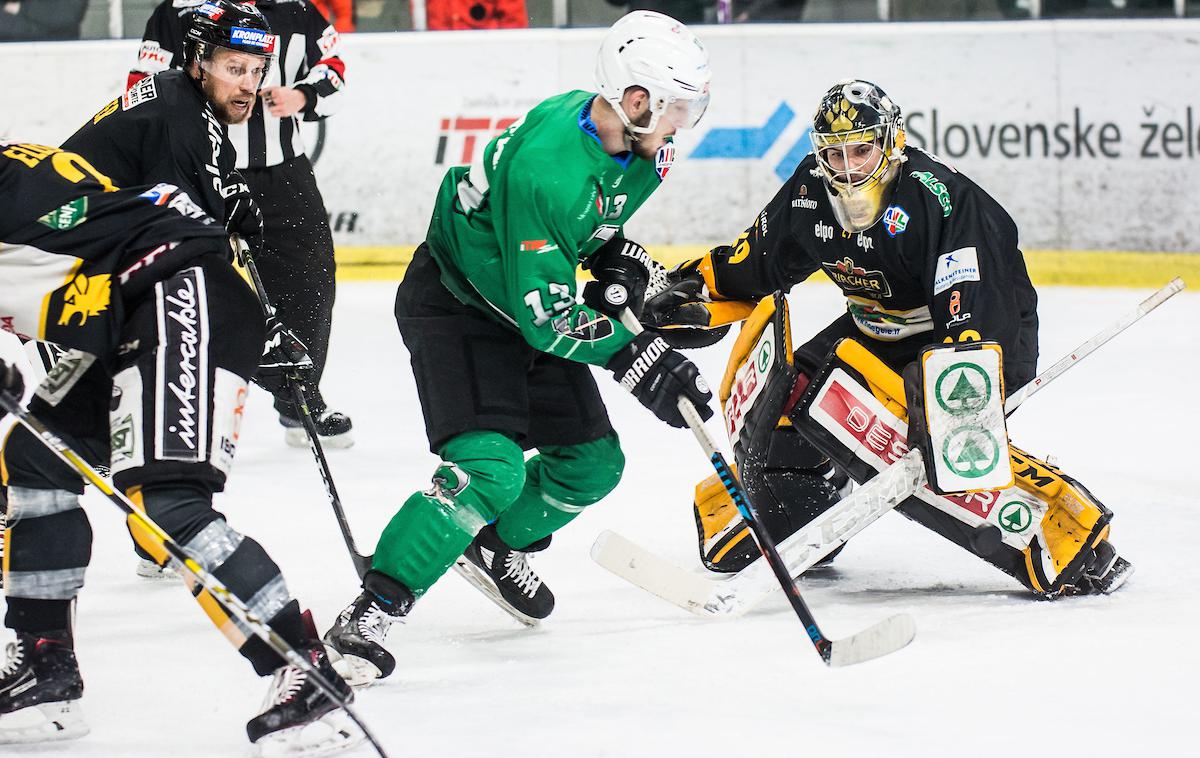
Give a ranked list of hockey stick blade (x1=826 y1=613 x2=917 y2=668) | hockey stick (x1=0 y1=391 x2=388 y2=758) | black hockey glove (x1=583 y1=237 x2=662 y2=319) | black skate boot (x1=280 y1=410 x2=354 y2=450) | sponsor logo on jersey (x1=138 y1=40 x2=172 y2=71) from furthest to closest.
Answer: black skate boot (x1=280 y1=410 x2=354 y2=450) < sponsor logo on jersey (x1=138 y1=40 x2=172 y2=71) < black hockey glove (x1=583 y1=237 x2=662 y2=319) < hockey stick blade (x1=826 y1=613 x2=917 y2=668) < hockey stick (x1=0 y1=391 x2=388 y2=758)

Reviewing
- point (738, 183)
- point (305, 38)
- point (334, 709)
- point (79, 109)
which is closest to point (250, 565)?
point (334, 709)

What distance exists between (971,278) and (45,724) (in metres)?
1.77

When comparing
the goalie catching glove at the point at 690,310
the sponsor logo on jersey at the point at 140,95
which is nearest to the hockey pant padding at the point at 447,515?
the goalie catching glove at the point at 690,310

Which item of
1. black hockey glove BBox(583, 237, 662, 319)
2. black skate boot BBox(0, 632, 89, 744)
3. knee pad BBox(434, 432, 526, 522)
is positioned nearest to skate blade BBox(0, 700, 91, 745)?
black skate boot BBox(0, 632, 89, 744)

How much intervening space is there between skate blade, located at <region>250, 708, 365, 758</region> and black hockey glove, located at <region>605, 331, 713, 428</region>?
2.36 ft

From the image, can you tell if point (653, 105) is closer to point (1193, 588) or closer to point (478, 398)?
point (478, 398)

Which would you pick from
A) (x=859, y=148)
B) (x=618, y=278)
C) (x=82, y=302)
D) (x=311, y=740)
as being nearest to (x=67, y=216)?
(x=82, y=302)

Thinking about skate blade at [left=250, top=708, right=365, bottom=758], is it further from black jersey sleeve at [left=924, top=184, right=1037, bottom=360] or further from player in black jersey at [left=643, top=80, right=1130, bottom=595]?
black jersey sleeve at [left=924, top=184, right=1037, bottom=360]

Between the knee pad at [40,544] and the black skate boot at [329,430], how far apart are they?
210cm

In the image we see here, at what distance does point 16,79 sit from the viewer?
6754 millimetres

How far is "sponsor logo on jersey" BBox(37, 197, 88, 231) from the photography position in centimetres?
214

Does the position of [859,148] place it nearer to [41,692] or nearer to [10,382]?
[10,382]

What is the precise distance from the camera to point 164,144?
2.86m

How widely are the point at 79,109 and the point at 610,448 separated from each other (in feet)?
15.4
